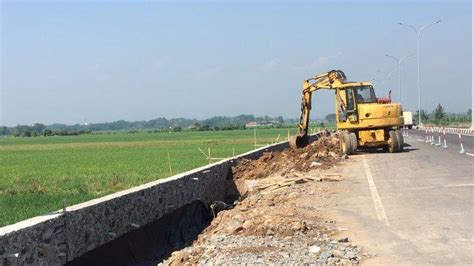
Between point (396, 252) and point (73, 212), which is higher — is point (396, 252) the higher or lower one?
the lower one

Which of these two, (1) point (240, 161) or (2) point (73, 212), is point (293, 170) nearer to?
(1) point (240, 161)

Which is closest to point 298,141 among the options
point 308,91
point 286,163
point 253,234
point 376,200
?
point 308,91

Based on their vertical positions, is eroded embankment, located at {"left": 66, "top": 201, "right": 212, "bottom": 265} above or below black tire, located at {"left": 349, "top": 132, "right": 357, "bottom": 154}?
below

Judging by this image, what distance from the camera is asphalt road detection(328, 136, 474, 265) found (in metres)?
8.45

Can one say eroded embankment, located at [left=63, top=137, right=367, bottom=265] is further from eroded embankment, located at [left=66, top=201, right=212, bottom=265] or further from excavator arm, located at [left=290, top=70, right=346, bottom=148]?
excavator arm, located at [left=290, top=70, right=346, bottom=148]

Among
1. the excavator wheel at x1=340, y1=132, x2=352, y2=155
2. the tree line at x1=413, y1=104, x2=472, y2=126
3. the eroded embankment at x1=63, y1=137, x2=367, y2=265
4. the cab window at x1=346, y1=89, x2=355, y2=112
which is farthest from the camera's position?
the tree line at x1=413, y1=104, x2=472, y2=126

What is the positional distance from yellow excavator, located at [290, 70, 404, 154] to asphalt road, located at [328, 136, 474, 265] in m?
5.67

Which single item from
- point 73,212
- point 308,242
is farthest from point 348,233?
point 73,212

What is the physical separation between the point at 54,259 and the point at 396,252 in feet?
15.2

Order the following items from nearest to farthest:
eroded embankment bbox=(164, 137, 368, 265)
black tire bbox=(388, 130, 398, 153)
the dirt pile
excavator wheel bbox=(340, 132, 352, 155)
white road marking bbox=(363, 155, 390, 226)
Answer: eroded embankment bbox=(164, 137, 368, 265) < white road marking bbox=(363, 155, 390, 226) < the dirt pile < excavator wheel bbox=(340, 132, 352, 155) < black tire bbox=(388, 130, 398, 153)

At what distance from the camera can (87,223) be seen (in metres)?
8.96

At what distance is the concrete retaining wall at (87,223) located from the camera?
279 inches

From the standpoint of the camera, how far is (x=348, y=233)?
1006 cm

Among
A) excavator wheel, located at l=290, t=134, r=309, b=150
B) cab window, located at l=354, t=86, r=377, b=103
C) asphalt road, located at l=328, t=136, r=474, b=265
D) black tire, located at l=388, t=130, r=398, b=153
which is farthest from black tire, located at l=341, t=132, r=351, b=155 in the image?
asphalt road, located at l=328, t=136, r=474, b=265
